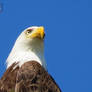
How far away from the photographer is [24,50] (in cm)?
1523

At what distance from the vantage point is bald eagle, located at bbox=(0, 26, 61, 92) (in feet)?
46.3

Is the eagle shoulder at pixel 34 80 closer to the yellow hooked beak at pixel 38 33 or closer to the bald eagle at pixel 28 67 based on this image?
the bald eagle at pixel 28 67

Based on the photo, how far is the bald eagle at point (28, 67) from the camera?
1412 cm

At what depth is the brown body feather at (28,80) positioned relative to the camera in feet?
46.1

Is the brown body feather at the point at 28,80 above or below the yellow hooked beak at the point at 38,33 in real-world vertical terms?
below

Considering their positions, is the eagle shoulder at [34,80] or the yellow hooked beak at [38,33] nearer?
the eagle shoulder at [34,80]

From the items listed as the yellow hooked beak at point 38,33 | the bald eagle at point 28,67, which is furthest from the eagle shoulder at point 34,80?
the yellow hooked beak at point 38,33

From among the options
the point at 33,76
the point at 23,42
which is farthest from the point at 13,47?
the point at 33,76

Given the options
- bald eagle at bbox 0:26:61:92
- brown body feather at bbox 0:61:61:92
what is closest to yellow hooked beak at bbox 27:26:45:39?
bald eagle at bbox 0:26:61:92

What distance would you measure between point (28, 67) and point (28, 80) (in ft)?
1.23

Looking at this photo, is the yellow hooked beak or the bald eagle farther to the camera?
the yellow hooked beak

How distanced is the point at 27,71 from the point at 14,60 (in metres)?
0.73

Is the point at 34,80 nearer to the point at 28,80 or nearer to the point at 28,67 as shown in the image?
the point at 28,80

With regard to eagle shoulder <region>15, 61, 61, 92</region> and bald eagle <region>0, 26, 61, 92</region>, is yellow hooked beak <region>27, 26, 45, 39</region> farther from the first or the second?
eagle shoulder <region>15, 61, 61, 92</region>
